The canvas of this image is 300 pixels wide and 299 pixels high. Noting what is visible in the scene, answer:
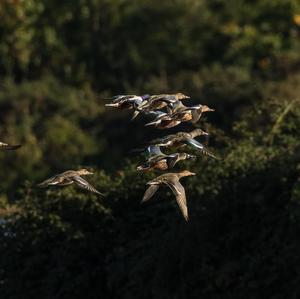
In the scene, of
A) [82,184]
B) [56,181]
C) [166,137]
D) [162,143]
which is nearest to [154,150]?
[162,143]

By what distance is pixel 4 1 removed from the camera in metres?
21.5

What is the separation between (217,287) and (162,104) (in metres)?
2.42

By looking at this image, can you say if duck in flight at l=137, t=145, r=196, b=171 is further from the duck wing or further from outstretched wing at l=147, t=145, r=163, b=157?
the duck wing

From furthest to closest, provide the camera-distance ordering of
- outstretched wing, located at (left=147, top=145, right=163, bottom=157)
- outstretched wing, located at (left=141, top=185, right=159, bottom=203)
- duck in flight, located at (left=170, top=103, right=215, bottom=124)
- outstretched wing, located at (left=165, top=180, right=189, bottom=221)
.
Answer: outstretched wing, located at (left=141, top=185, right=159, bottom=203) < duck in flight, located at (left=170, top=103, right=215, bottom=124) < outstretched wing, located at (left=147, top=145, right=163, bottom=157) < outstretched wing, located at (left=165, top=180, right=189, bottom=221)

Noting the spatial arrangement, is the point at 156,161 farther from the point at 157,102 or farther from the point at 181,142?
the point at 157,102

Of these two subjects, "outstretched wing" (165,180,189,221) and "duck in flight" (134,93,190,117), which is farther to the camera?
"duck in flight" (134,93,190,117)

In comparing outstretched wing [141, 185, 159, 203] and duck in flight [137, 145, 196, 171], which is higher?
duck in flight [137, 145, 196, 171]

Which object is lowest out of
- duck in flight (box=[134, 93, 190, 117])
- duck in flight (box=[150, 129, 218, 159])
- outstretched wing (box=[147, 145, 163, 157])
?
duck in flight (box=[150, 129, 218, 159])

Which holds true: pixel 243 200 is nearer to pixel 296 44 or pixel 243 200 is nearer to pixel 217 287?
pixel 217 287

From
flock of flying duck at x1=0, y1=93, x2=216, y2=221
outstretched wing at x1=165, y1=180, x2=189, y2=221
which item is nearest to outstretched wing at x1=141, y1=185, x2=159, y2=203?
flock of flying duck at x1=0, y1=93, x2=216, y2=221

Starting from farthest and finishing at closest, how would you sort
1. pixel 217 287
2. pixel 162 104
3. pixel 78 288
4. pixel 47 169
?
pixel 47 169 < pixel 78 288 < pixel 217 287 < pixel 162 104

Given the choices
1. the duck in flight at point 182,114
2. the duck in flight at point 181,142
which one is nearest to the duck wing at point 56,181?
the duck in flight at point 181,142

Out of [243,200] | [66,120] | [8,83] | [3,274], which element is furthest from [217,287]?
[8,83]

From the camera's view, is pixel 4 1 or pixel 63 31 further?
pixel 63 31
